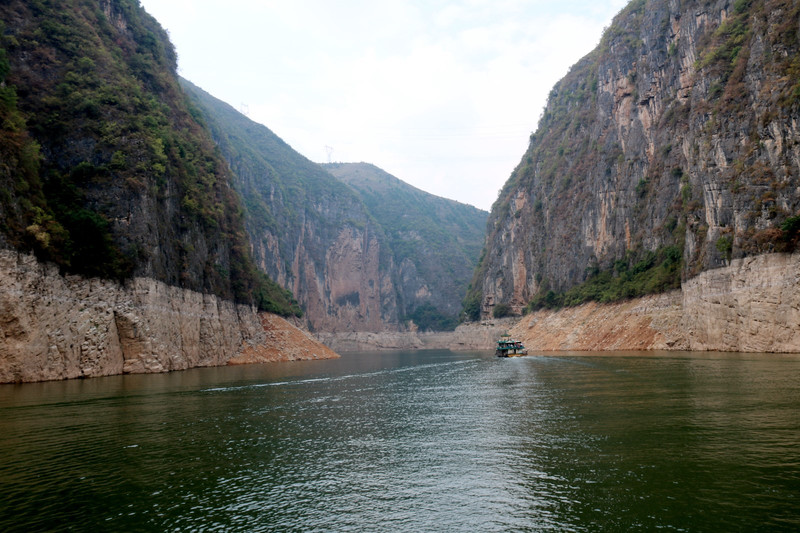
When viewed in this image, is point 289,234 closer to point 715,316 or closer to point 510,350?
point 510,350

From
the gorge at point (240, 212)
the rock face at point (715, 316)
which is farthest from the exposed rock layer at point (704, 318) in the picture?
the gorge at point (240, 212)

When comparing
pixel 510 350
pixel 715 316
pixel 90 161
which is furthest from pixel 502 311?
pixel 90 161

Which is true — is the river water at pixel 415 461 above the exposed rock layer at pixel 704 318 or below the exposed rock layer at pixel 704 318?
below

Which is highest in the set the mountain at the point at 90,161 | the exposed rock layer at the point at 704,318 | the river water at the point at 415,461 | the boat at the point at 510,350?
the mountain at the point at 90,161

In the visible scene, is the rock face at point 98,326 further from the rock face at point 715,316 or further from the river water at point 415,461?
the rock face at point 715,316

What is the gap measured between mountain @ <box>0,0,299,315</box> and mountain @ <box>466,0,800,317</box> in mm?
55858

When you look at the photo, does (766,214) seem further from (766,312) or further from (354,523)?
(354,523)

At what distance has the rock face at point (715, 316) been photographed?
42.0 m

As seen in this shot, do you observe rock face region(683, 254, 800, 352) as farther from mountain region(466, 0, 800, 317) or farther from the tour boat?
the tour boat

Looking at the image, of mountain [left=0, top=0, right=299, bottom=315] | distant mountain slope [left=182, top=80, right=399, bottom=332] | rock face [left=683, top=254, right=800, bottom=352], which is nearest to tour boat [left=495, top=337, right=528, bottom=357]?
rock face [left=683, top=254, right=800, bottom=352]

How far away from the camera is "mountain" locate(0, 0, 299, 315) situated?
39.2 metres

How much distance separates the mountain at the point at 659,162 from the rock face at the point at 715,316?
1.82m

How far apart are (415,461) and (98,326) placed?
Answer: 36.2m

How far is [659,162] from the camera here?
7844 cm
